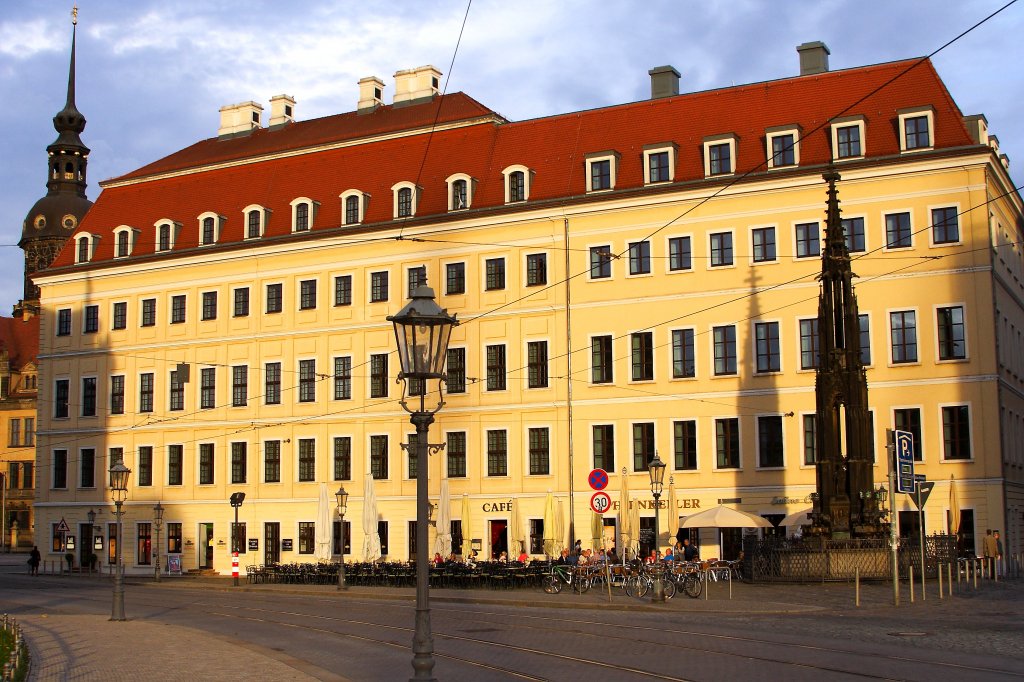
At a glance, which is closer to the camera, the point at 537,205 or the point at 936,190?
the point at 936,190

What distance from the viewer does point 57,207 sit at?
438ft

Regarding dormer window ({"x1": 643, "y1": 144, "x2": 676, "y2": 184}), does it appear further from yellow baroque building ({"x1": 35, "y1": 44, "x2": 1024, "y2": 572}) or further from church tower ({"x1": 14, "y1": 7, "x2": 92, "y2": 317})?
church tower ({"x1": 14, "y1": 7, "x2": 92, "y2": 317})

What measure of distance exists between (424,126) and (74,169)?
258ft

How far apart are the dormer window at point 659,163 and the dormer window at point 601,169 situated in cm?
152

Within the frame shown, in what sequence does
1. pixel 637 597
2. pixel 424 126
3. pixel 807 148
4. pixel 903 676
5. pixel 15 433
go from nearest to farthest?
1. pixel 903 676
2. pixel 637 597
3. pixel 807 148
4. pixel 424 126
5. pixel 15 433

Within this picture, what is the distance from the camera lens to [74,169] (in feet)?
426

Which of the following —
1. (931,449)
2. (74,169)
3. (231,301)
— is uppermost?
(74,169)

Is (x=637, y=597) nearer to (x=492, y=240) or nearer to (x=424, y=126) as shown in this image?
(x=492, y=240)

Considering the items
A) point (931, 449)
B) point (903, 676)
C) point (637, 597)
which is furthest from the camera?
point (931, 449)

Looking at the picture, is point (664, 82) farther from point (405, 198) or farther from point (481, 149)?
point (405, 198)

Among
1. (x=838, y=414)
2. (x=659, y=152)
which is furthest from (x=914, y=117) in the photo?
(x=838, y=414)

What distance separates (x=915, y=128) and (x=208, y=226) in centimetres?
3525

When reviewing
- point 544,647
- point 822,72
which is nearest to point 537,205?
point 822,72

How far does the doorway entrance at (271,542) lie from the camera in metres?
62.0
